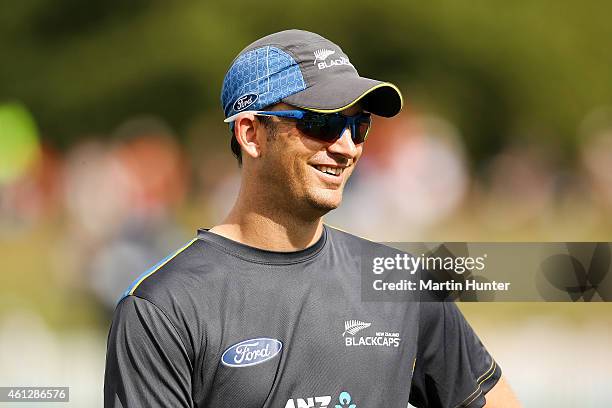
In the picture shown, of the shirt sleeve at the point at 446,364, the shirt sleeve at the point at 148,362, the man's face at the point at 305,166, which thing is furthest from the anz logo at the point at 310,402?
the man's face at the point at 305,166

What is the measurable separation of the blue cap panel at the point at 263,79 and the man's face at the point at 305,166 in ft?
0.14

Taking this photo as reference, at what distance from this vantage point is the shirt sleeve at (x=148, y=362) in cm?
198

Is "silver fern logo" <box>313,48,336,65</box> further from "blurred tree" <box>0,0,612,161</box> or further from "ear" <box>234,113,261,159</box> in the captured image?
"blurred tree" <box>0,0,612,161</box>

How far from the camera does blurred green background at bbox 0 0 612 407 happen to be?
16.4 feet

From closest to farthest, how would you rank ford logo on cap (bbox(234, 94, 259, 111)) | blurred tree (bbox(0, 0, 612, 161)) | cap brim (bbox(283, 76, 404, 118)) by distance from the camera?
cap brim (bbox(283, 76, 404, 118)) < ford logo on cap (bbox(234, 94, 259, 111)) < blurred tree (bbox(0, 0, 612, 161))

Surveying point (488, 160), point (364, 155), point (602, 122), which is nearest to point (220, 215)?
point (364, 155)

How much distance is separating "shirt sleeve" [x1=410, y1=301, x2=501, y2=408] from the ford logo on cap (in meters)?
0.72

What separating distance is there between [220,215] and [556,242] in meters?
1.94

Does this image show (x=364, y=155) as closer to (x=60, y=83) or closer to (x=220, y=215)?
(x=220, y=215)

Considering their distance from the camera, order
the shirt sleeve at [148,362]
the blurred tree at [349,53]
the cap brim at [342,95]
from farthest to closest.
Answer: the blurred tree at [349,53]
the cap brim at [342,95]
the shirt sleeve at [148,362]

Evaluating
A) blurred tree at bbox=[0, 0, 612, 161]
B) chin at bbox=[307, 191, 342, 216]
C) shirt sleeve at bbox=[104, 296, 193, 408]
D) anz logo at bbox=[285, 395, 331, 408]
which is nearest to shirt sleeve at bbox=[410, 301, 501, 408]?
anz logo at bbox=[285, 395, 331, 408]

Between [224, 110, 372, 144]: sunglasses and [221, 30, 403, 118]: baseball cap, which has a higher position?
[221, 30, 403, 118]: baseball cap

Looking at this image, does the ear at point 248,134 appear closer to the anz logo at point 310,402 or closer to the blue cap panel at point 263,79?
the blue cap panel at point 263,79

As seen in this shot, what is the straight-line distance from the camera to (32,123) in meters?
5.27
